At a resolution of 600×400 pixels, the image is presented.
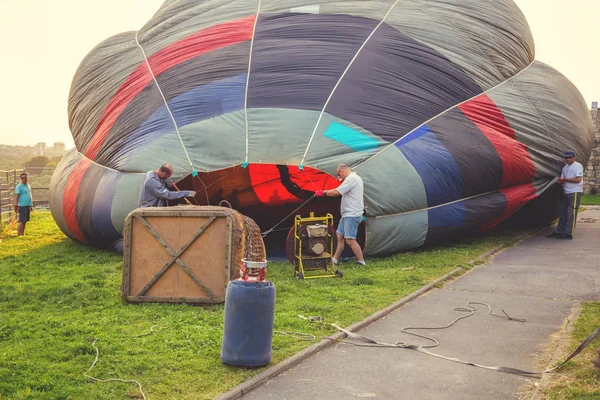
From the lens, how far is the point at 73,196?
1080 cm

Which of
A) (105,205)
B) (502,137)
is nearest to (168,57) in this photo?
(105,205)

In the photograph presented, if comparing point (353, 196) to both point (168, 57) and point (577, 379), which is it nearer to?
point (168, 57)

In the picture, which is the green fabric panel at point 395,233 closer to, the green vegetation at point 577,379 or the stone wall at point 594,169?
the green vegetation at point 577,379

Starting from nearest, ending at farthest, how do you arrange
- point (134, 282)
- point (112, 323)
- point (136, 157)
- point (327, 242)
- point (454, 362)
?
1. point (454, 362)
2. point (112, 323)
3. point (134, 282)
4. point (327, 242)
5. point (136, 157)

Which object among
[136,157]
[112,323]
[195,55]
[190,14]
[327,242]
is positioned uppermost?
[190,14]

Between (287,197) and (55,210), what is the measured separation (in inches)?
157

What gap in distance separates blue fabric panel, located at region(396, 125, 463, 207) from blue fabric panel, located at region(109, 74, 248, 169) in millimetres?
2525

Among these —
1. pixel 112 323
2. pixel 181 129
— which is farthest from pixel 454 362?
pixel 181 129

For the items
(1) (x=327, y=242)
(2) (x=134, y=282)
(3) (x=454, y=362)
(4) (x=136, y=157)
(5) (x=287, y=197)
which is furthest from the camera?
(5) (x=287, y=197)

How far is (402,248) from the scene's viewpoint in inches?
401

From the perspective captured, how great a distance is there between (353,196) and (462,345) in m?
3.77

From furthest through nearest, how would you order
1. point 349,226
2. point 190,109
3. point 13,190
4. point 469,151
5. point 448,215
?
point 13,190 < point 469,151 < point 448,215 < point 190,109 < point 349,226

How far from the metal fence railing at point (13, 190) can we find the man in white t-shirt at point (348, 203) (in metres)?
6.59

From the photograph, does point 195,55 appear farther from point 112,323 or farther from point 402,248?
point 112,323
